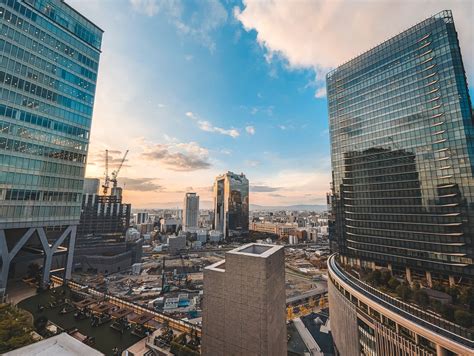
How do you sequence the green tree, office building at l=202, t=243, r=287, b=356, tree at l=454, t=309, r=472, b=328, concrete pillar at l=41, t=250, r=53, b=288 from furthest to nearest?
concrete pillar at l=41, t=250, r=53, b=288 → the green tree → tree at l=454, t=309, r=472, b=328 → office building at l=202, t=243, r=287, b=356

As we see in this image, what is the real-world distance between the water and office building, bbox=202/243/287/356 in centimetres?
1164

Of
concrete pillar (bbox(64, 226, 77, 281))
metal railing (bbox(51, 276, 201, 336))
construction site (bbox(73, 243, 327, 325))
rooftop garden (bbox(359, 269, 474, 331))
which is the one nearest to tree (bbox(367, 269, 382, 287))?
rooftop garden (bbox(359, 269, 474, 331))

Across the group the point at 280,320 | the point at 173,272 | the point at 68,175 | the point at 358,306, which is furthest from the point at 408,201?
the point at 173,272

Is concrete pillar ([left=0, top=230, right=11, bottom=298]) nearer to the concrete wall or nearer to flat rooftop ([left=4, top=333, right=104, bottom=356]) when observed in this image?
flat rooftop ([left=4, top=333, right=104, bottom=356])

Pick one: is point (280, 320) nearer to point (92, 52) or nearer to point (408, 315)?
point (408, 315)

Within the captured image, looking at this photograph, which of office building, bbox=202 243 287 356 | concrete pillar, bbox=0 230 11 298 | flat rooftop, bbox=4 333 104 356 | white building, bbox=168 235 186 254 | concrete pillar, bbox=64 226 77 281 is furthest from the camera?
white building, bbox=168 235 186 254

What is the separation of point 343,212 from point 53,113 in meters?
86.2

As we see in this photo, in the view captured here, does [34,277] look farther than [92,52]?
No

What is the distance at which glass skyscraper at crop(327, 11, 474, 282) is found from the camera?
178 feet

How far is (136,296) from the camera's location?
92.4 meters

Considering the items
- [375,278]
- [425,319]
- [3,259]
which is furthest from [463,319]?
[3,259]

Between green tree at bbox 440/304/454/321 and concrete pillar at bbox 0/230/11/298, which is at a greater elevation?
concrete pillar at bbox 0/230/11/298

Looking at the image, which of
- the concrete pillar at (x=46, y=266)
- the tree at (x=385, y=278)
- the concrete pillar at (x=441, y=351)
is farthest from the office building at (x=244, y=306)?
the tree at (x=385, y=278)

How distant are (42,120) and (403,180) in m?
90.3
